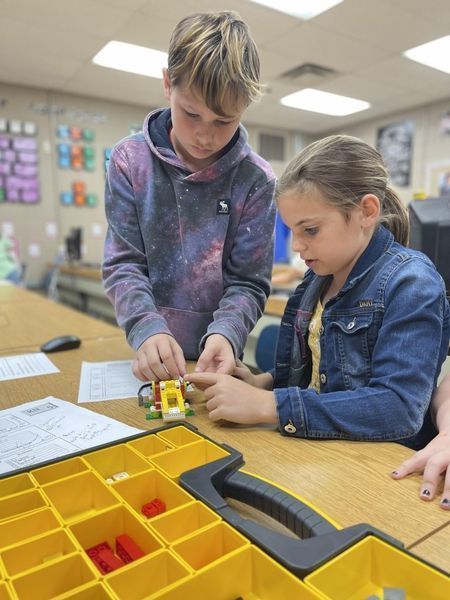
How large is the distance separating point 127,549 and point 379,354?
45 centimetres

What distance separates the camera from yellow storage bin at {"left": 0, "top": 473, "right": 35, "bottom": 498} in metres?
0.51

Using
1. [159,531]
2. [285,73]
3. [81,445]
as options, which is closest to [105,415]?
[81,445]

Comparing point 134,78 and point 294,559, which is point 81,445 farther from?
point 134,78

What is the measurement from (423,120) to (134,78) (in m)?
3.15

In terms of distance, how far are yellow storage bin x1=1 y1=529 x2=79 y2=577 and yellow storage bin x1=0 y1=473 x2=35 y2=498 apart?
11 centimetres

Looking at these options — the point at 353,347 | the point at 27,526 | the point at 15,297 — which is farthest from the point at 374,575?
the point at 15,297

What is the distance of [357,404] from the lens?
0.66 meters

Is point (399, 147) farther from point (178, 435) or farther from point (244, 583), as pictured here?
point (244, 583)

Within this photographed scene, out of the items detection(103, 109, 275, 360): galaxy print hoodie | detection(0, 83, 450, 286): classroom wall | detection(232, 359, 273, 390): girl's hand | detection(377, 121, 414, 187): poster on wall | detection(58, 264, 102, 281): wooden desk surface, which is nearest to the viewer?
detection(232, 359, 273, 390): girl's hand

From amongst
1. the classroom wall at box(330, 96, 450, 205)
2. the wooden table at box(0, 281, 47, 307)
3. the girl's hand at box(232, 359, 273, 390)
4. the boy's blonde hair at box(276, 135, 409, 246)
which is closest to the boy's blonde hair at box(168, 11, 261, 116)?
the boy's blonde hair at box(276, 135, 409, 246)

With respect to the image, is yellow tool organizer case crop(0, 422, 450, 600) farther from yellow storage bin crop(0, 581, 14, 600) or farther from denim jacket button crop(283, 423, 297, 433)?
denim jacket button crop(283, 423, 297, 433)

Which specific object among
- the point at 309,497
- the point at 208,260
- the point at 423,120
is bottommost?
the point at 309,497

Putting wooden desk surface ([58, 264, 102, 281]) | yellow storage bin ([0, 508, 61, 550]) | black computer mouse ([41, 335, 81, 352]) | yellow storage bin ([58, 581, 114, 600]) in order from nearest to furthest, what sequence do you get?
yellow storage bin ([58, 581, 114, 600]) < yellow storage bin ([0, 508, 61, 550]) < black computer mouse ([41, 335, 81, 352]) < wooden desk surface ([58, 264, 102, 281])

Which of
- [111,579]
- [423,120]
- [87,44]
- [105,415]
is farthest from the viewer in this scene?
[423,120]
